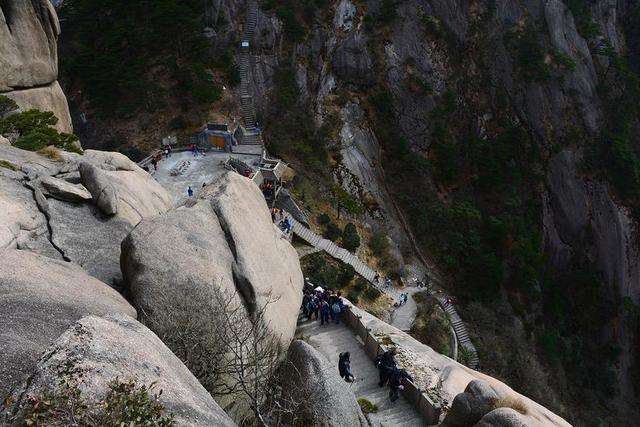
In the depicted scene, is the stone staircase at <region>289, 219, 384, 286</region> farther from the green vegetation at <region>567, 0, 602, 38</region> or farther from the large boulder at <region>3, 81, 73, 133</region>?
the green vegetation at <region>567, 0, 602, 38</region>

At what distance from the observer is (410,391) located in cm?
1573

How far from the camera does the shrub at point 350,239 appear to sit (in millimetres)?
36844

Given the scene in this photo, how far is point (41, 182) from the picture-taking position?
16422 millimetres

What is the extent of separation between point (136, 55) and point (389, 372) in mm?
38286

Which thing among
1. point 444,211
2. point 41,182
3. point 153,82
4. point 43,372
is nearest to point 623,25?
point 444,211

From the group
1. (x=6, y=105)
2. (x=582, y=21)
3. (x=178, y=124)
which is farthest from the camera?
(x=582, y=21)

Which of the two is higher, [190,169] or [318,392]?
[318,392]

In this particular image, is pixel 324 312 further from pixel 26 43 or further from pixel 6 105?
pixel 26 43

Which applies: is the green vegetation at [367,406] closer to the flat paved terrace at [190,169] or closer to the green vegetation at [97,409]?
the green vegetation at [97,409]

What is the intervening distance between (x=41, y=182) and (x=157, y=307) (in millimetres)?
7456

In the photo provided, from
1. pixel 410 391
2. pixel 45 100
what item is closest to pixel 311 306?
pixel 410 391

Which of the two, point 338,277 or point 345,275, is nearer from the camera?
point 338,277

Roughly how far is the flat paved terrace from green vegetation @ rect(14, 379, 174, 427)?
982 inches

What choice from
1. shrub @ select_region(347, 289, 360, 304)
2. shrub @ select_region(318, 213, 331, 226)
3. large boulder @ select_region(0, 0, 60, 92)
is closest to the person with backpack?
shrub @ select_region(347, 289, 360, 304)
